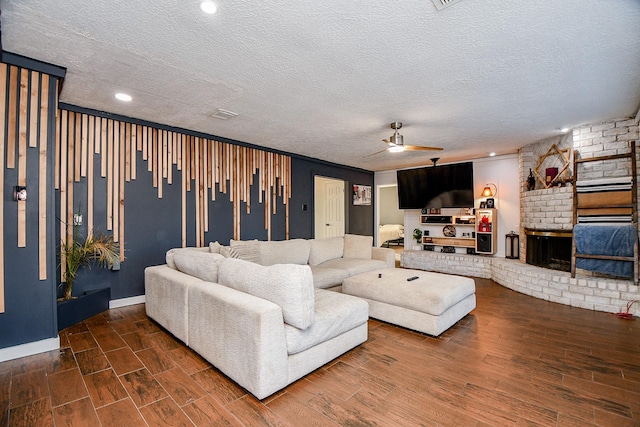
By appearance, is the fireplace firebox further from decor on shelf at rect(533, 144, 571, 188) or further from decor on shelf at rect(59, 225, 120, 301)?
decor on shelf at rect(59, 225, 120, 301)

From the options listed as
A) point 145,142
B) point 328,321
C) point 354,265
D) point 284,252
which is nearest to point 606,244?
point 354,265

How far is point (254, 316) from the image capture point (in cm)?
193

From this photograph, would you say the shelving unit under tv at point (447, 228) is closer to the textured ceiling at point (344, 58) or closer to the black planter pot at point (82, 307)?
the textured ceiling at point (344, 58)

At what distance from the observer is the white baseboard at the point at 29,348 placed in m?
2.46

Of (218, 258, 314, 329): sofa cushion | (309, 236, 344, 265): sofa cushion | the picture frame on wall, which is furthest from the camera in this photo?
the picture frame on wall

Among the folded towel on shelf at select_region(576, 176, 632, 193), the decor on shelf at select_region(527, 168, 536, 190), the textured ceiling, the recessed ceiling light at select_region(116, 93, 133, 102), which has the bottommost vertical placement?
the folded towel on shelf at select_region(576, 176, 632, 193)

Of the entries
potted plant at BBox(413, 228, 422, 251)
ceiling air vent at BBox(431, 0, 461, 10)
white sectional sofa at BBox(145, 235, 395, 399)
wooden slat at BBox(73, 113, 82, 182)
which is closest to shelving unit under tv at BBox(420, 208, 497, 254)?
potted plant at BBox(413, 228, 422, 251)

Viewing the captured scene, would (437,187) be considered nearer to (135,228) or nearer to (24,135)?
(135,228)

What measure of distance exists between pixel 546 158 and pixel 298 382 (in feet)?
17.9

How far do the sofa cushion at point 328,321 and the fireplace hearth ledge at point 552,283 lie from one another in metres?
3.30

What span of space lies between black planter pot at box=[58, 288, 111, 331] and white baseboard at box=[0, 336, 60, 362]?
0.55 metres

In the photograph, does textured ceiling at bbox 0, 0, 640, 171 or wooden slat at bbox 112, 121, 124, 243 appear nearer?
textured ceiling at bbox 0, 0, 640, 171

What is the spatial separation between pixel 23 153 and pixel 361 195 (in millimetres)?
6707

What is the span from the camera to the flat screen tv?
633 centimetres
